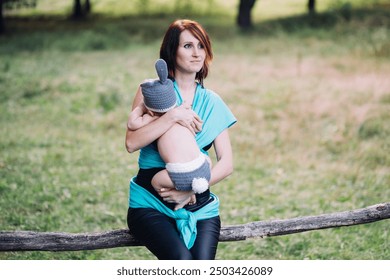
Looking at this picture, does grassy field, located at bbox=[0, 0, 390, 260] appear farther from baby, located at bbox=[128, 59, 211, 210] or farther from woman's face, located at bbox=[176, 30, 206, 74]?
woman's face, located at bbox=[176, 30, 206, 74]

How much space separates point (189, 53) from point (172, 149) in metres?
0.56

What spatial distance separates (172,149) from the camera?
3037 mm

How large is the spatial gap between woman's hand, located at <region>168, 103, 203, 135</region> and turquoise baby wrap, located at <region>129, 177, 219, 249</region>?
42cm

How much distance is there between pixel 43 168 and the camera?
6820mm

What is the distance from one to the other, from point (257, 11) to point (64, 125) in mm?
7887

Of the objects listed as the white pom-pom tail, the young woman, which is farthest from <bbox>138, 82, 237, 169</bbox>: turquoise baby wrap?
the white pom-pom tail

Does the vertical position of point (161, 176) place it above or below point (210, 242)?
above

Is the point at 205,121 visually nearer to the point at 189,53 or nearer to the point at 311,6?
the point at 189,53

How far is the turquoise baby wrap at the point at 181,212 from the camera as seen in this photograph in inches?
120

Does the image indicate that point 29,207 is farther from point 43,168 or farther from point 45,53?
point 45,53

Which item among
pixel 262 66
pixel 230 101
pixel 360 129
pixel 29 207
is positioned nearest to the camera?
pixel 29 207

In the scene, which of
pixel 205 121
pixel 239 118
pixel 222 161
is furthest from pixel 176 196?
pixel 239 118

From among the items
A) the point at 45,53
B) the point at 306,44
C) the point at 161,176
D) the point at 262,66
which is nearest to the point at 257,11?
the point at 306,44

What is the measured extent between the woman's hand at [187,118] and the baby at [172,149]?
0.03m
